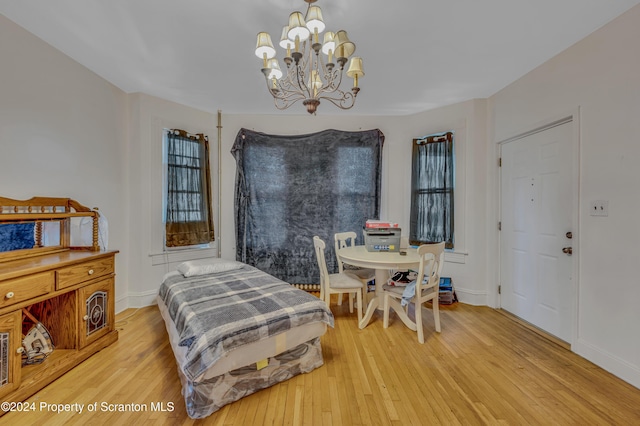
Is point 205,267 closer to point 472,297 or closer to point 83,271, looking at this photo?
point 83,271

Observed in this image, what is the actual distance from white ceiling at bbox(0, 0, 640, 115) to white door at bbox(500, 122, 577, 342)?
80 centimetres

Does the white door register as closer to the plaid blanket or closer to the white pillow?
the plaid blanket

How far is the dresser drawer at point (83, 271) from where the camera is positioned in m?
1.83

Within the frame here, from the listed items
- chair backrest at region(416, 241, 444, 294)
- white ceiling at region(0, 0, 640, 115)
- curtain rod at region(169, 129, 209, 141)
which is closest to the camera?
white ceiling at region(0, 0, 640, 115)

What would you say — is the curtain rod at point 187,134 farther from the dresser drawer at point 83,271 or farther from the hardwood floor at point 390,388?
the hardwood floor at point 390,388

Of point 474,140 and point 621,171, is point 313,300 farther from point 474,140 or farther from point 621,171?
point 474,140

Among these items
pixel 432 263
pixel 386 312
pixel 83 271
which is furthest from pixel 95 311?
pixel 432 263

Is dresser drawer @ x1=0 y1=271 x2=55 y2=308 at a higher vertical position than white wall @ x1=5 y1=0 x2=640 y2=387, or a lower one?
lower

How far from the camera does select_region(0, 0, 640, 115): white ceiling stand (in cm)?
175

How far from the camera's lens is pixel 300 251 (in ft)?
12.1

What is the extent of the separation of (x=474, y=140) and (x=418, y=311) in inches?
86.3

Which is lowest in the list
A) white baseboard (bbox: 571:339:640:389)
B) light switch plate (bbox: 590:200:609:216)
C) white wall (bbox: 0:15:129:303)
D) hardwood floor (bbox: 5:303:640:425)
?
hardwood floor (bbox: 5:303:640:425)

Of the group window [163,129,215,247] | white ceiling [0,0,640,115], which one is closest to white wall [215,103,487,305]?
window [163,129,215,247]

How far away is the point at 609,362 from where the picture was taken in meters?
1.90
